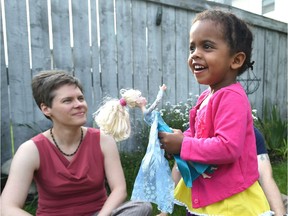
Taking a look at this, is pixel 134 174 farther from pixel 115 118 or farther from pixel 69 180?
pixel 115 118

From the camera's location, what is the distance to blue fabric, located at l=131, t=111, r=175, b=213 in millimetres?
1350

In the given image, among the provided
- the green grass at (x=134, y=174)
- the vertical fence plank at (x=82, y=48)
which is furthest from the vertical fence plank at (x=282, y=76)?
the vertical fence plank at (x=82, y=48)

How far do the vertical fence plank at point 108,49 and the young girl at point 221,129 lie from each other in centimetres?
225

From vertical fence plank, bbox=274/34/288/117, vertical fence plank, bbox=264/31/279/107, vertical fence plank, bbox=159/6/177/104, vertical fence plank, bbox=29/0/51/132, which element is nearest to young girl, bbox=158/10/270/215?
vertical fence plank, bbox=29/0/51/132

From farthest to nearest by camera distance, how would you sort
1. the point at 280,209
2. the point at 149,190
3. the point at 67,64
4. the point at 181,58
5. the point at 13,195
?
the point at 181,58
the point at 67,64
the point at 13,195
the point at 280,209
the point at 149,190

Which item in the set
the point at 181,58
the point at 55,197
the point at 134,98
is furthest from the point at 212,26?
the point at 181,58

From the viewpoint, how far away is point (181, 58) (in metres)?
4.18

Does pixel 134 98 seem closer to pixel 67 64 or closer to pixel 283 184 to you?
pixel 67 64

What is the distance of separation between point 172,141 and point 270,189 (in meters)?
0.75

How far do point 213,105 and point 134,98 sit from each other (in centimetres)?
35

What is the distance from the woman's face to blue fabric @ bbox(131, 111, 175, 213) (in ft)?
2.34

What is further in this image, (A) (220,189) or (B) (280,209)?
(B) (280,209)

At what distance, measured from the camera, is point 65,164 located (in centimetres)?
194

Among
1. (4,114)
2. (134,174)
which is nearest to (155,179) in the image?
(134,174)
